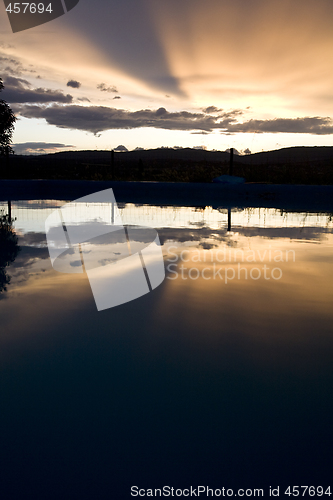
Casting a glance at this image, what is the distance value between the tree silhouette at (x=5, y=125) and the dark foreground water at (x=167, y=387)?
9.42 m

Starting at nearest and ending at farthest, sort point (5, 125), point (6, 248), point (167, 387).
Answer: point (167, 387)
point (6, 248)
point (5, 125)

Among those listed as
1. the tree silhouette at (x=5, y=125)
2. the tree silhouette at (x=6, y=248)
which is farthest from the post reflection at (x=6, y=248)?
the tree silhouette at (x=5, y=125)

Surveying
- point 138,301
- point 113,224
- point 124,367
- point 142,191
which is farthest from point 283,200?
point 124,367

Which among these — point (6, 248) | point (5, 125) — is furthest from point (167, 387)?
point (5, 125)

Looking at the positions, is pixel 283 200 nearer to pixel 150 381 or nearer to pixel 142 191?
pixel 142 191

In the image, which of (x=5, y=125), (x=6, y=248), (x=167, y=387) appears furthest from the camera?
(x=5, y=125)

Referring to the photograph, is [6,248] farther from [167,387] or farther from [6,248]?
[167,387]

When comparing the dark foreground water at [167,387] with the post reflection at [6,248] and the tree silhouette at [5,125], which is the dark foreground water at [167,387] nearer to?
the post reflection at [6,248]

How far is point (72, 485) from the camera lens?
77cm

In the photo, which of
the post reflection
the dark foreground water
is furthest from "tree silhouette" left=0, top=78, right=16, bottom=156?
the dark foreground water

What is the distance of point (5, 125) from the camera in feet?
33.6

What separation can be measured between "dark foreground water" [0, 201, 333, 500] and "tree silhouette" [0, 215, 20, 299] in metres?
0.07

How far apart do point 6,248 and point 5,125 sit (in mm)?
8451

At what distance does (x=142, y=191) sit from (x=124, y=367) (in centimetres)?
886
